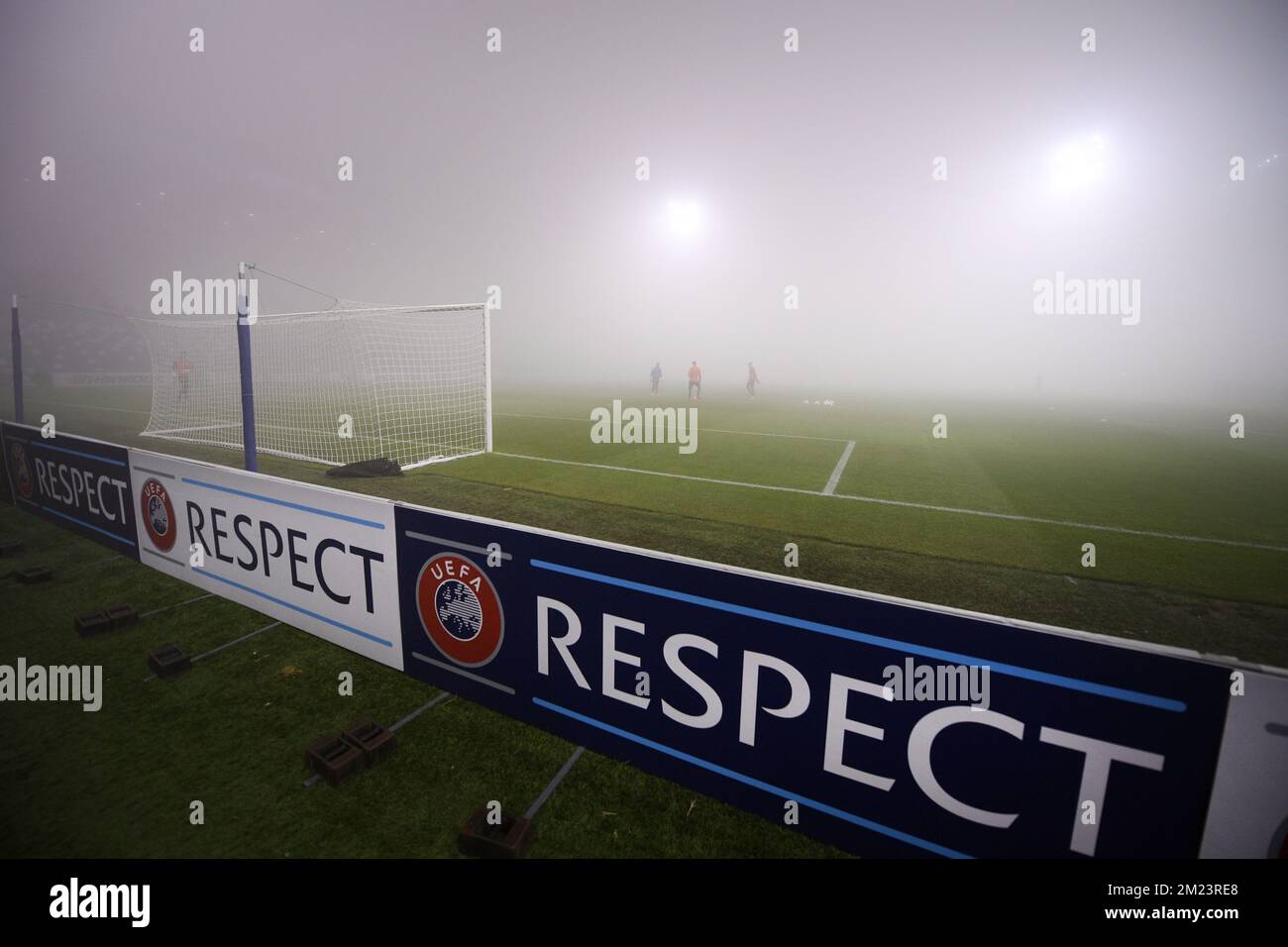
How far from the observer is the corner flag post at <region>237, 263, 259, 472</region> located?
668cm

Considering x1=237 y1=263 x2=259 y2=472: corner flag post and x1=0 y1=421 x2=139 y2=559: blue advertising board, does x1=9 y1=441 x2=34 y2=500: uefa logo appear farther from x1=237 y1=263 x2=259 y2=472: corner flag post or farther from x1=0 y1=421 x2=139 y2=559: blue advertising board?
x1=237 y1=263 x2=259 y2=472: corner flag post

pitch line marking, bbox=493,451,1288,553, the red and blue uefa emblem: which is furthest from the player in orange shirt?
the red and blue uefa emblem

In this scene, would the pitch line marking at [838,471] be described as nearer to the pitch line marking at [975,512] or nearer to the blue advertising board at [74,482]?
the pitch line marking at [975,512]

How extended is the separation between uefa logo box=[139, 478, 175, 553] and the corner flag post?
7.73 ft


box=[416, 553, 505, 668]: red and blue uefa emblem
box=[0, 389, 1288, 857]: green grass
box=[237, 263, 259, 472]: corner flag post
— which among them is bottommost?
box=[0, 389, 1288, 857]: green grass

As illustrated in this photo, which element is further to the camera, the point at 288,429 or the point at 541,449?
the point at 288,429

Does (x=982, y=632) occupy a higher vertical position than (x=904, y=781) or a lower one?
higher

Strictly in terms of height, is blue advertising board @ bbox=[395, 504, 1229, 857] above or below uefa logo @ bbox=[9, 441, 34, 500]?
below

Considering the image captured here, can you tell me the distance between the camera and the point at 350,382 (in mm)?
15578

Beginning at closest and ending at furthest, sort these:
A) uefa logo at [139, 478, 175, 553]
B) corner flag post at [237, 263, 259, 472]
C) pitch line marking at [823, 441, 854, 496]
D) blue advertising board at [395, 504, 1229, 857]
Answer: blue advertising board at [395, 504, 1229, 857], uefa logo at [139, 478, 175, 553], corner flag post at [237, 263, 259, 472], pitch line marking at [823, 441, 854, 496]

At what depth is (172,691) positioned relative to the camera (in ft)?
10.6

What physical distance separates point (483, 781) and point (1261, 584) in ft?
24.9
